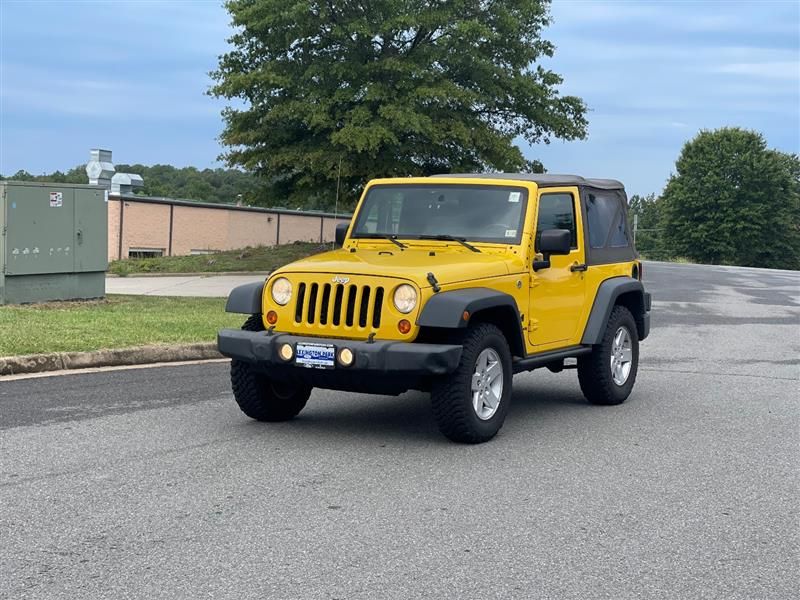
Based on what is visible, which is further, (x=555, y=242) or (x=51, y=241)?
(x=51, y=241)

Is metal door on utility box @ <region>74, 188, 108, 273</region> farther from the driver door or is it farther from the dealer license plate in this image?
the dealer license plate

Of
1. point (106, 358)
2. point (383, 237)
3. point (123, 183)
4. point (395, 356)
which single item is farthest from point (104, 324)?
point (123, 183)

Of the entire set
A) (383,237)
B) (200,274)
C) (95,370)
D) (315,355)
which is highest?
(383,237)

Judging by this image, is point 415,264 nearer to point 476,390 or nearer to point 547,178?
point 476,390

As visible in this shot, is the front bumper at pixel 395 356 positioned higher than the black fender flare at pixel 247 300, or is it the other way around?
the black fender flare at pixel 247 300

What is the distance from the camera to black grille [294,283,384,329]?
23.3ft

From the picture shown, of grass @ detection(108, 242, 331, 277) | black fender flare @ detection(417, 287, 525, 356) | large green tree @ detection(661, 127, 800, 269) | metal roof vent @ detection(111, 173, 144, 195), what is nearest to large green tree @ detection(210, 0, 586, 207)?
grass @ detection(108, 242, 331, 277)

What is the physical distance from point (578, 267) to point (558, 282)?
15.5 inches

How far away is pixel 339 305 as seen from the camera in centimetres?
721

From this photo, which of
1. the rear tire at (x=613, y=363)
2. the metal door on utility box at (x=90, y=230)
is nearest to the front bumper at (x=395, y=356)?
the rear tire at (x=613, y=363)

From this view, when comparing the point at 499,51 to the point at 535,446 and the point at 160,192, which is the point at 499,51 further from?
the point at 160,192

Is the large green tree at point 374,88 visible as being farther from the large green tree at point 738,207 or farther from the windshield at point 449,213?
the large green tree at point 738,207

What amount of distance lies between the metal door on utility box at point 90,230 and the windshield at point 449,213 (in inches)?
343

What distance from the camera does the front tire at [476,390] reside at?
7059 mm
